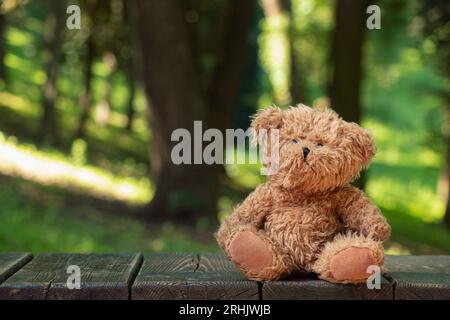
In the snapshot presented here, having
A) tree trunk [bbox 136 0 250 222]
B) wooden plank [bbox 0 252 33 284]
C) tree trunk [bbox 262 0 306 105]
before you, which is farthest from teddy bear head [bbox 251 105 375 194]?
tree trunk [bbox 262 0 306 105]

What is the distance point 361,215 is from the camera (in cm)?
277

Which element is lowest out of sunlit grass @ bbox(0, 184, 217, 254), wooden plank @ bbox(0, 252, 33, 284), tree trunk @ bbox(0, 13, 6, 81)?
sunlit grass @ bbox(0, 184, 217, 254)

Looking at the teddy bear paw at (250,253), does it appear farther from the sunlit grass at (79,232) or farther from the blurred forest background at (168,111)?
the sunlit grass at (79,232)

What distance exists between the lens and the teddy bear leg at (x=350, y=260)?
2.51 metres

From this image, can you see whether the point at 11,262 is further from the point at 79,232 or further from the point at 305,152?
the point at 79,232

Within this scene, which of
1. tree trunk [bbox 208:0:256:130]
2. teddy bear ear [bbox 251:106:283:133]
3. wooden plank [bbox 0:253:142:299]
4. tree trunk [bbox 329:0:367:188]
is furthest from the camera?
tree trunk [bbox 208:0:256:130]

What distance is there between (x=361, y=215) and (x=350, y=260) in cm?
29

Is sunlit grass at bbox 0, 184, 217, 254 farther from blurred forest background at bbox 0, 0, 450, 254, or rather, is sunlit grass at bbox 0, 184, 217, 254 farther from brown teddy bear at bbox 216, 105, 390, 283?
brown teddy bear at bbox 216, 105, 390, 283

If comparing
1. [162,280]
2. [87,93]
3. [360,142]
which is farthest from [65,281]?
[87,93]

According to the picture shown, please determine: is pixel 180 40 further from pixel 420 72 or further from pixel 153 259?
pixel 420 72

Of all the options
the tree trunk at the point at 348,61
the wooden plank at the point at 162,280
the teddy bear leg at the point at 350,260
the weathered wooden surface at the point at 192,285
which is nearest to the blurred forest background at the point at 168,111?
the tree trunk at the point at 348,61

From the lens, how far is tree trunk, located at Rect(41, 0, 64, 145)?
45.6ft

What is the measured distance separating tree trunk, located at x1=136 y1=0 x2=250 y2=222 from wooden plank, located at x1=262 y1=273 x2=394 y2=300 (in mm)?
6585

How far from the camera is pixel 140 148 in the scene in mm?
18438
